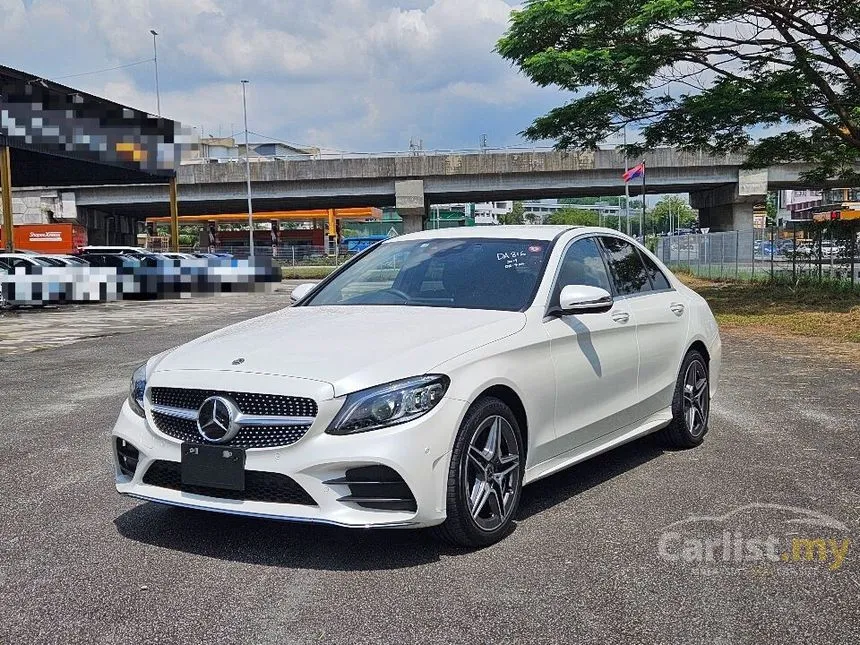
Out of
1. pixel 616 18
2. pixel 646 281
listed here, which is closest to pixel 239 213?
pixel 616 18

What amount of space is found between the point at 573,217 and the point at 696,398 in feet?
441

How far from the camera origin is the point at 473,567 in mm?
4324

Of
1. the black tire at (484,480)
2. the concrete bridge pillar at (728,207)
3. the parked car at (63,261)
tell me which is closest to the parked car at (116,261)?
the parked car at (63,261)

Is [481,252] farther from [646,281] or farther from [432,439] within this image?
[432,439]

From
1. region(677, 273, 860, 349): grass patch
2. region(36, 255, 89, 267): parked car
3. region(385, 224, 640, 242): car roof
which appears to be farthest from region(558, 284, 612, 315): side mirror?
region(36, 255, 89, 267): parked car

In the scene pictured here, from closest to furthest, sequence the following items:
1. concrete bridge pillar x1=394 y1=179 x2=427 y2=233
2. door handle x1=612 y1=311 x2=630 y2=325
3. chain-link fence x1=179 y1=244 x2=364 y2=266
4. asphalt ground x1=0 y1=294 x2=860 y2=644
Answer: asphalt ground x1=0 y1=294 x2=860 y2=644 → door handle x1=612 y1=311 x2=630 y2=325 → concrete bridge pillar x1=394 y1=179 x2=427 y2=233 → chain-link fence x1=179 y1=244 x2=364 y2=266

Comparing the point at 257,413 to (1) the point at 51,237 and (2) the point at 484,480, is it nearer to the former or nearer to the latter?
(2) the point at 484,480

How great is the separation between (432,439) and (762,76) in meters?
19.3

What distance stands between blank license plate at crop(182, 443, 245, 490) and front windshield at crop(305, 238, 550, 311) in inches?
64.0

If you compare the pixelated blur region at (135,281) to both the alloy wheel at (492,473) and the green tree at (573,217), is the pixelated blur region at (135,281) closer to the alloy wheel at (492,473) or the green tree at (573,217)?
the alloy wheel at (492,473)

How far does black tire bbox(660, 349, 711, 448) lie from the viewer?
6609 mm

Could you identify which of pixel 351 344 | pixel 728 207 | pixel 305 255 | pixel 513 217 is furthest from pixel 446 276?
pixel 513 217

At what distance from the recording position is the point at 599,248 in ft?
20.5

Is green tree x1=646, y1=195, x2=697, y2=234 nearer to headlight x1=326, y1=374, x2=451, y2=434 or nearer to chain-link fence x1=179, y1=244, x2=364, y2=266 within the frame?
chain-link fence x1=179, y1=244, x2=364, y2=266
